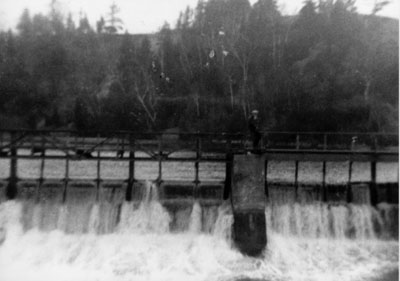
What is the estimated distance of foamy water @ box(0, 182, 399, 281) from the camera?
13.3 m

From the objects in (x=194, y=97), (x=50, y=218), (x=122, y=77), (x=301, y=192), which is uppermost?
(x=122, y=77)

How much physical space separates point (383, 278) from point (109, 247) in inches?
367

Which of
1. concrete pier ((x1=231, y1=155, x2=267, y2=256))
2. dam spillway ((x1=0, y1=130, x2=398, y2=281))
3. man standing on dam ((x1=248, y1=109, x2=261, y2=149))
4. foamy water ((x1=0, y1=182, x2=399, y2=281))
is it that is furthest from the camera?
man standing on dam ((x1=248, y1=109, x2=261, y2=149))

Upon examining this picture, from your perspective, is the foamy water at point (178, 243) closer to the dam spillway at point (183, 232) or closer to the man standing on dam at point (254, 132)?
the dam spillway at point (183, 232)

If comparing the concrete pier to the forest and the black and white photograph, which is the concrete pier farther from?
the forest

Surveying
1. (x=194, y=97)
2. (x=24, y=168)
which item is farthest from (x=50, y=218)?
(x=194, y=97)

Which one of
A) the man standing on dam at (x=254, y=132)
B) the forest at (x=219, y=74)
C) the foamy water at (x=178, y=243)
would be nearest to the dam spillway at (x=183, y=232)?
the foamy water at (x=178, y=243)

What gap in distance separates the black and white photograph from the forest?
0.54 ft

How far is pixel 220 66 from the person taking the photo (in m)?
41.6

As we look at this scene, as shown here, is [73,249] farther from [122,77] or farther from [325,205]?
[122,77]

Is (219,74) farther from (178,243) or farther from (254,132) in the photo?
(178,243)

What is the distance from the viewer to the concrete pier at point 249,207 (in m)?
14.2

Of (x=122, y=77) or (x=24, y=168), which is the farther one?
(x=122, y=77)

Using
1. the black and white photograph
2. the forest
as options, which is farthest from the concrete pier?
the forest
